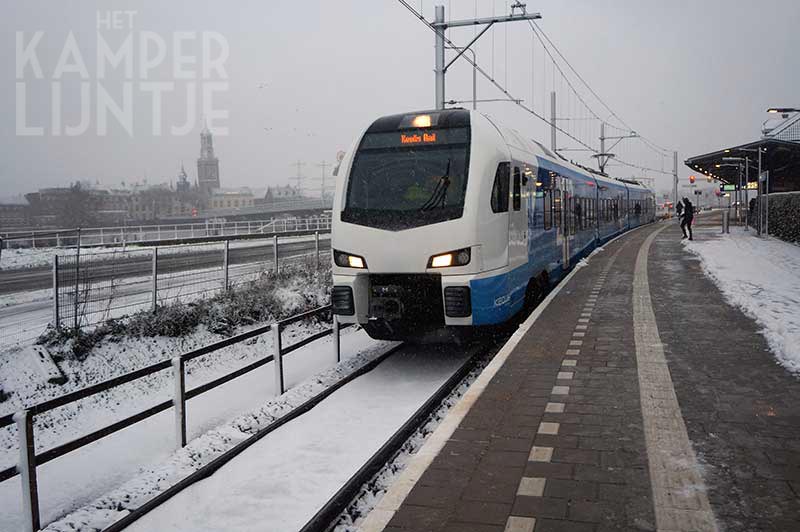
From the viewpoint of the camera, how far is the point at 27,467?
5.04 meters

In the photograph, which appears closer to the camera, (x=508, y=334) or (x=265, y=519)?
(x=265, y=519)

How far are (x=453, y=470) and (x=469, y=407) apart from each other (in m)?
1.40

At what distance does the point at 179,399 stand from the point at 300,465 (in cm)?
176

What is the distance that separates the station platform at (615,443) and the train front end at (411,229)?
1.18m

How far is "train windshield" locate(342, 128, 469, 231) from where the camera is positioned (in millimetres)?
8578

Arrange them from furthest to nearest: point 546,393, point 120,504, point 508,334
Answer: point 508,334, point 546,393, point 120,504

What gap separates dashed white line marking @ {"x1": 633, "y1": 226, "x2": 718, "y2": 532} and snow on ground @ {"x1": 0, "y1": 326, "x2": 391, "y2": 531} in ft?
13.2

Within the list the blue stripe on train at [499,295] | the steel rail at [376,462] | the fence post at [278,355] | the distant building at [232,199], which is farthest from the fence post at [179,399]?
the distant building at [232,199]

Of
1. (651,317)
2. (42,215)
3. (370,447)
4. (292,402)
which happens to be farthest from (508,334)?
(42,215)

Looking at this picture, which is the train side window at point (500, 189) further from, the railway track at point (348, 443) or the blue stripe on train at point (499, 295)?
the railway track at point (348, 443)

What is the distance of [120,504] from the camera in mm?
5496

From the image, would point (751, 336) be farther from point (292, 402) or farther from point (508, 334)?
point (292, 402)

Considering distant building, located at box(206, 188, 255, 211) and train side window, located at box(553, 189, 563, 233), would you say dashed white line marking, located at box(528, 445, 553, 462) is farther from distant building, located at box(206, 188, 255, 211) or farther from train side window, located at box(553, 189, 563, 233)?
distant building, located at box(206, 188, 255, 211)

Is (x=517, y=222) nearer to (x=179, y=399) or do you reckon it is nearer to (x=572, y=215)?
(x=179, y=399)
